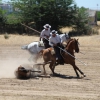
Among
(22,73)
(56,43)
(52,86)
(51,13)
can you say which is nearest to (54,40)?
(56,43)

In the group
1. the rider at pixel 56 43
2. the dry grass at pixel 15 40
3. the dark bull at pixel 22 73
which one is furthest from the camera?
the dry grass at pixel 15 40

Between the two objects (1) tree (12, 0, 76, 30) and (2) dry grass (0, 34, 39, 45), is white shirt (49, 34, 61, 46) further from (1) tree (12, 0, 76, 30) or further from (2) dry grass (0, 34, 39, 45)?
(1) tree (12, 0, 76, 30)

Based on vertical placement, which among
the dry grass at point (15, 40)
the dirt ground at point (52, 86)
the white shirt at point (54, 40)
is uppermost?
the white shirt at point (54, 40)

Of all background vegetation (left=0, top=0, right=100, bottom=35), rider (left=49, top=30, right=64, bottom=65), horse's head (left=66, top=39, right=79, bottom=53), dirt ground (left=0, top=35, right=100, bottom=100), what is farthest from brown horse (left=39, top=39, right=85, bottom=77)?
background vegetation (left=0, top=0, right=100, bottom=35)

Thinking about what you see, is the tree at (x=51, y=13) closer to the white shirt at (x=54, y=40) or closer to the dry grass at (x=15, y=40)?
the dry grass at (x=15, y=40)

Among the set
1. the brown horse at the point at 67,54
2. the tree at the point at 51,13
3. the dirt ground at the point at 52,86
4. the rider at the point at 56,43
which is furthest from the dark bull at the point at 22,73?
the tree at the point at 51,13

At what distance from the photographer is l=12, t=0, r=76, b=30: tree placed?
157 feet

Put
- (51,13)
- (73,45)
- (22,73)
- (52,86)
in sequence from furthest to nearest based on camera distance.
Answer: (51,13)
(73,45)
(22,73)
(52,86)

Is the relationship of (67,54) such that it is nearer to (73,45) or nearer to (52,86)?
(73,45)

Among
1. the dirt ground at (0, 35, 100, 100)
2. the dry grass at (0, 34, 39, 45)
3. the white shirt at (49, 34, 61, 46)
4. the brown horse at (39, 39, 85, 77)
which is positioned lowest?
the dry grass at (0, 34, 39, 45)

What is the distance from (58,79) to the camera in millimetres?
16875

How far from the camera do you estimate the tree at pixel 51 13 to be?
157 feet

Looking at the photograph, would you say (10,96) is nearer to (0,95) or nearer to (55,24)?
(0,95)

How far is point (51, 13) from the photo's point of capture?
47.7 metres
